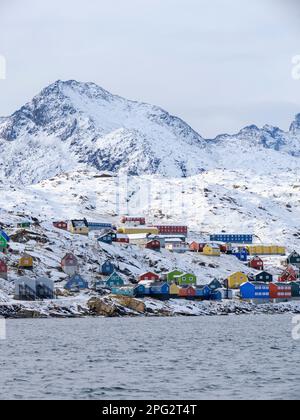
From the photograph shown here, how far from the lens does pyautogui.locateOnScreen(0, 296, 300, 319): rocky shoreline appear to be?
164m

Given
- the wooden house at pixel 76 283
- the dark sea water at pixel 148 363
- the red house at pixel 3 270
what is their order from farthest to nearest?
the wooden house at pixel 76 283, the red house at pixel 3 270, the dark sea water at pixel 148 363

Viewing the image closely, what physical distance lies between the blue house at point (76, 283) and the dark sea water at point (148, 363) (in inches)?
2323

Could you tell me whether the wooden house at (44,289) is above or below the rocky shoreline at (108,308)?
above

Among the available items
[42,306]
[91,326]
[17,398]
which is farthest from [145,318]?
[17,398]

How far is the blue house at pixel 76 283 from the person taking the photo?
19325 cm

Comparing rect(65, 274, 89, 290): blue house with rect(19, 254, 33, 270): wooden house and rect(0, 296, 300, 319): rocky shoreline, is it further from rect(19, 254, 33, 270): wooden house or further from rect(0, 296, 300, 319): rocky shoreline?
rect(0, 296, 300, 319): rocky shoreline

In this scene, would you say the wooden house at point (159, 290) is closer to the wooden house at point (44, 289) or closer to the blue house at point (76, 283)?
the blue house at point (76, 283)

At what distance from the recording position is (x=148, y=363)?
270ft

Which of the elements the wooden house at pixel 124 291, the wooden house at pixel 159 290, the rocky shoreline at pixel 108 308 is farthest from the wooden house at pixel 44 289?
the wooden house at pixel 159 290

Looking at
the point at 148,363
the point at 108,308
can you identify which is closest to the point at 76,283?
the point at 108,308

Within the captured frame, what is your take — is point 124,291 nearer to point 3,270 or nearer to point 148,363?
point 3,270
